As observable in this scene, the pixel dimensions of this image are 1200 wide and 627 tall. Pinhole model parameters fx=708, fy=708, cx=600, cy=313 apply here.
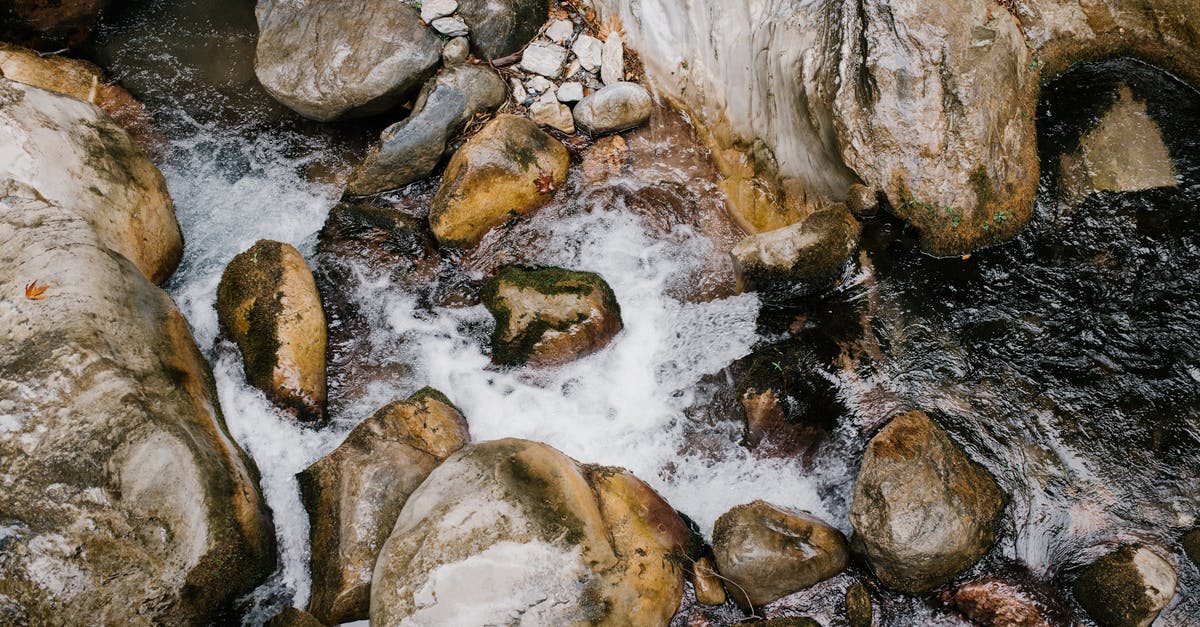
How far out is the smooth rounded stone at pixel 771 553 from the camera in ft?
14.6

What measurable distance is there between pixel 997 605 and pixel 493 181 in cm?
493

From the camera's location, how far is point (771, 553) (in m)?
4.46

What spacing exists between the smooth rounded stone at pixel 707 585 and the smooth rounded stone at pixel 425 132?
172 inches

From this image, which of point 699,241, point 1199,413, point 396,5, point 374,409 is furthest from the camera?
point 396,5

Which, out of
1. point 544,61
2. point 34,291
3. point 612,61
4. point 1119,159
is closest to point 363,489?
point 34,291

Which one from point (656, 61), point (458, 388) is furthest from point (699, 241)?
point (458, 388)

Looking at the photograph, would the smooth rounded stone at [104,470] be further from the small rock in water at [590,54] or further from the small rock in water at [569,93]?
the small rock in water at [590,54]

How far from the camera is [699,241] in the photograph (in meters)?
6.27

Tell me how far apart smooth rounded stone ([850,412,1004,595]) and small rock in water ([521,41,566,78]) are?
4652 millimetres

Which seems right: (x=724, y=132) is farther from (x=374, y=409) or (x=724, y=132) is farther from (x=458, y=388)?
(x=374, y=409)

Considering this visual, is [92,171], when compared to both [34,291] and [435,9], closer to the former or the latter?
[34,291]

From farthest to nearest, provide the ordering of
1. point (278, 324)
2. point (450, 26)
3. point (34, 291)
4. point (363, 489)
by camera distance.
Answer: point (450, 26) → point (278, 324) → point (363, 489) → point (34, 291)

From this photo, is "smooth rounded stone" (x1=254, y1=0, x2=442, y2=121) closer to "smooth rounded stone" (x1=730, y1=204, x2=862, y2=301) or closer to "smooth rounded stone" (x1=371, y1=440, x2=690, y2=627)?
"smooth rounded stone" (x1=730, y1=204, x2=862, y2=301)

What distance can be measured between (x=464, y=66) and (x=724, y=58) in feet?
8.15
